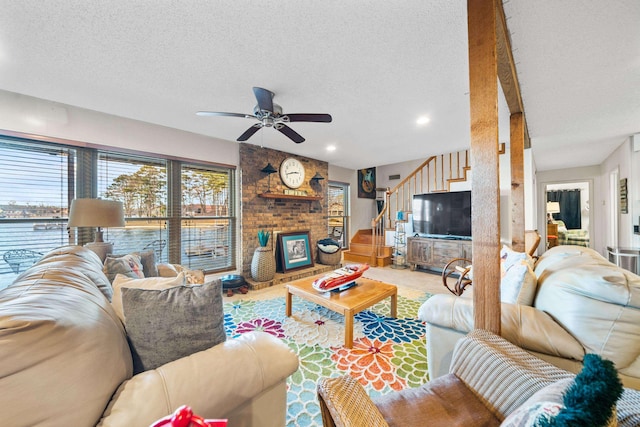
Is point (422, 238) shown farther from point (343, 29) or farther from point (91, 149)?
point (91, 149)

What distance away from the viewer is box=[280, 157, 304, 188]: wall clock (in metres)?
4.71

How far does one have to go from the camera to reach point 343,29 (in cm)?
160

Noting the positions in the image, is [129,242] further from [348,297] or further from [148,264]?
[348,297]

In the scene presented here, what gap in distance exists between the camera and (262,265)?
399 centimetres

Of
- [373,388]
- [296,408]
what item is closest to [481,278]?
[373,388]

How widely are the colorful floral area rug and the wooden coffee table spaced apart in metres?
0.16

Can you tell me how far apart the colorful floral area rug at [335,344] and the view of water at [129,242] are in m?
1.11

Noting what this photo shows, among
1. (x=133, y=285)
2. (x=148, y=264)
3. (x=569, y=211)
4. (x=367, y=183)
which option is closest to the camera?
(x=133, y=285)

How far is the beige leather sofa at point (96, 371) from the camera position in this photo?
1.99 feet

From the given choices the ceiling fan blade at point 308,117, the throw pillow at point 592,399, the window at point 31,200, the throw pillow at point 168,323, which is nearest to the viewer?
the throw pillow at point 592,399

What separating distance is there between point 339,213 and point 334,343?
171 inches

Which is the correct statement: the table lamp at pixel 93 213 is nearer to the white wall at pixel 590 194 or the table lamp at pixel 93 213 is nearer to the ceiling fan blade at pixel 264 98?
the ceiling fan blade at pixel 264 98

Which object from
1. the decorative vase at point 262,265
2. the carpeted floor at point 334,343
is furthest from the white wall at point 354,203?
the carpeted floor at point 334,343

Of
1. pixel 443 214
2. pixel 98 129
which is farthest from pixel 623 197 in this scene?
pixel 98 129
